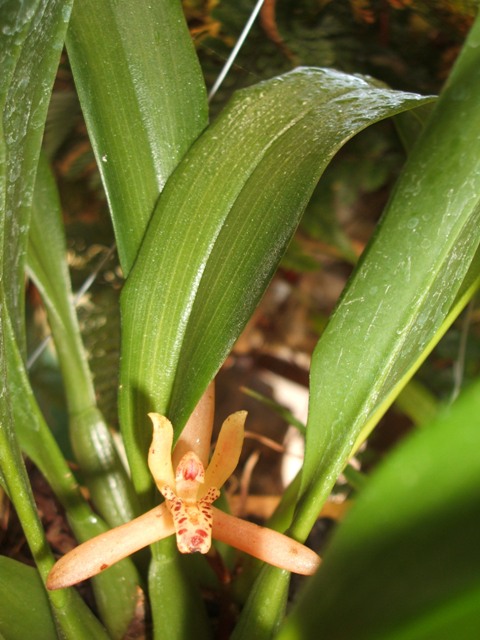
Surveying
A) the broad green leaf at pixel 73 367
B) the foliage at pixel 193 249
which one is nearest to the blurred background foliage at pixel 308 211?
the broad green leaf at pixel 73 367

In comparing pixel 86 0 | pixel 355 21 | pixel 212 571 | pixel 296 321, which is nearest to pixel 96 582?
pixel 212 571

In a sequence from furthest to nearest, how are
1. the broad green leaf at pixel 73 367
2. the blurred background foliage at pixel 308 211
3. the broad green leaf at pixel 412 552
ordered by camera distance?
the blurred background foliage at pixel 308 211
the broad green leaf at pixel 73 367
the broad green leaf at pixel 412 552

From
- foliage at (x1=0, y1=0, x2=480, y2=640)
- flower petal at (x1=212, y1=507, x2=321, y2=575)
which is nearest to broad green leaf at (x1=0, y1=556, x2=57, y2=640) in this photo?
foliage at (x1=0, y1=0, x2=480, y2=640)

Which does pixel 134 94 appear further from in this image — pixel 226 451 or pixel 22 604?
pixel 22 604

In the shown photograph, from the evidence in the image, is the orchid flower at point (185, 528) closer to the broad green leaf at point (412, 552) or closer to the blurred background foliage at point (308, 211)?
the broad green leaf at point (412, 552)

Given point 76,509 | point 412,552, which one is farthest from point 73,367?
point 412,552

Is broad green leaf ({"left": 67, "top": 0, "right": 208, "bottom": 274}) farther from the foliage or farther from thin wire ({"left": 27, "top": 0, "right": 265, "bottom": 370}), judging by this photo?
thin wire ({"left": 27, "top": 0, "right": 265, "bottom": 370})
